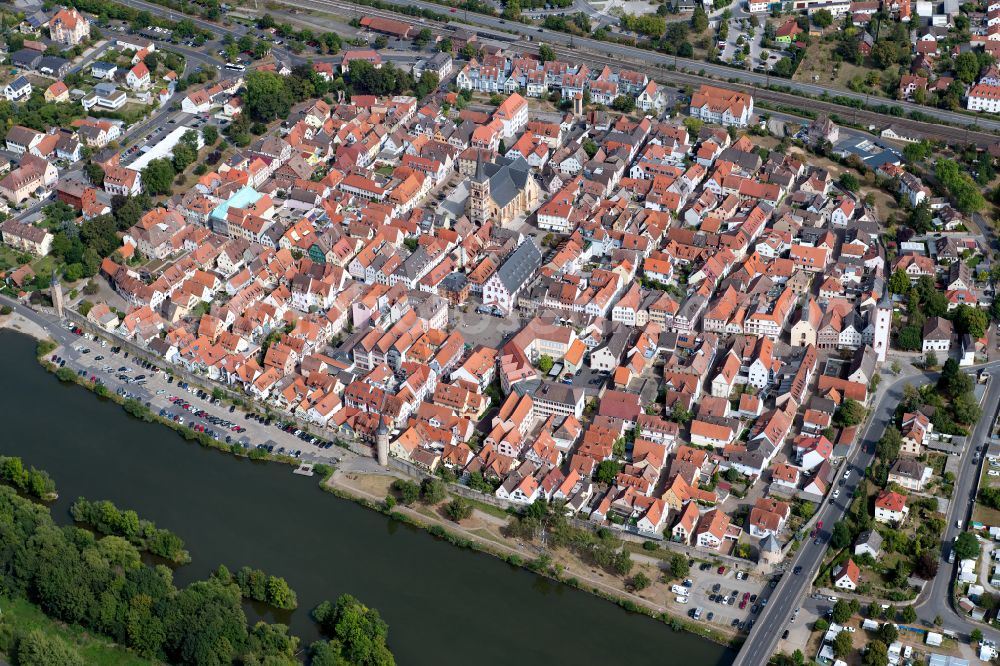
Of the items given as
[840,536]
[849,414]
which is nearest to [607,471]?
[840,536]

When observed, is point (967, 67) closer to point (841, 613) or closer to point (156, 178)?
point (841, 613)

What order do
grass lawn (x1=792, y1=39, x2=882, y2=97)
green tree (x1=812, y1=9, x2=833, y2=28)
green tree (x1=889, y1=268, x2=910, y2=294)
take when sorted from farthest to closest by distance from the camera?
green tree (x1=812, y1=9, x2=833, y2=28) → grass lawn (x1=792, y1=39, x2=882, y2=97) → green tree (x1=889, y1=268, x2=910, y2=294)

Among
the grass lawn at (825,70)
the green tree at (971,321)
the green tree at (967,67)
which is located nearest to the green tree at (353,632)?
the green tree at (971,321)

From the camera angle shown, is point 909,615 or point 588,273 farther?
point 588,273

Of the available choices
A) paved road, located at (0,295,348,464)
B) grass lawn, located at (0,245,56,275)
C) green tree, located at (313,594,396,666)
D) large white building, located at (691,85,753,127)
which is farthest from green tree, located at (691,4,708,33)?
green tree, located at (313,594,396,666)

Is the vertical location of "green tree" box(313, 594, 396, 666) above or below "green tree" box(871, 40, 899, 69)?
below

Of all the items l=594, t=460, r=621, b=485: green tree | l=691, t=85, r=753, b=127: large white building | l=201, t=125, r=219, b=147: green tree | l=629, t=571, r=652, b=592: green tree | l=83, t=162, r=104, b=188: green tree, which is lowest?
l=629, t=571, r=652, b=592: green tree

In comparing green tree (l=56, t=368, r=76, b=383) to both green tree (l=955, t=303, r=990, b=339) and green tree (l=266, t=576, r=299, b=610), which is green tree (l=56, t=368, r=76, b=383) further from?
green tree (l=955, t=303, r=990, b=339)

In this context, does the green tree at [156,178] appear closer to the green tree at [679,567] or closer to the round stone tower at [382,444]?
the round stone tower at [382,444]
